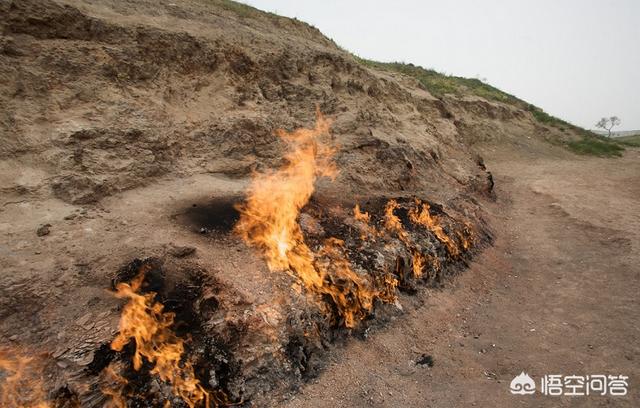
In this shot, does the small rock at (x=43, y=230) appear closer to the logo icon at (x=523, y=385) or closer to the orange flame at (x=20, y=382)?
the orange flame at (x=20, y=382)

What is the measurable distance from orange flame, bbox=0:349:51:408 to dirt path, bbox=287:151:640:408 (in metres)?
3.40

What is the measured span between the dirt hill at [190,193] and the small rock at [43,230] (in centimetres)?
2

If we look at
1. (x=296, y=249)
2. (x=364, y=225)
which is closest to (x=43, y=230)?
(x=296, y=249)

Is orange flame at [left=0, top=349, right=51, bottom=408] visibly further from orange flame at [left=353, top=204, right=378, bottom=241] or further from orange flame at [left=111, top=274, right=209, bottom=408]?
orange flame at [left=353, top=204, right=378, bottom=241]

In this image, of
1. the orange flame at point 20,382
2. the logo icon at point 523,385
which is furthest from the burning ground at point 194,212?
the logo icon at point 523,385

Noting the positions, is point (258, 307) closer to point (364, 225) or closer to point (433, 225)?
point (364, 225)

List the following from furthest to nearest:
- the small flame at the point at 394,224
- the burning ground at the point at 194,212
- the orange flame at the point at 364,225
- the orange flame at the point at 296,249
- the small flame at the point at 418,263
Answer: the small flame at the point at 394,224 → the small flame at the point at 418,263 → the orange flame at the point at 364,225 → the orange flame at the point at 296,249 → the burning ground at the point at 194,212

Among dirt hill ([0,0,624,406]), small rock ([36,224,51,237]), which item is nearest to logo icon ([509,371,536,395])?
dirt hill ([0,0,624,406])

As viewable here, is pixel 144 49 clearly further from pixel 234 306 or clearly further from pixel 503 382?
pixel 503 382

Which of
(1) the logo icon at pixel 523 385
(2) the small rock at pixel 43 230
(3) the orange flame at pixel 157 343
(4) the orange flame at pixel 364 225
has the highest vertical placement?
(4) the orange flame at pixel 364 225

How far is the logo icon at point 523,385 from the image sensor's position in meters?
6.41

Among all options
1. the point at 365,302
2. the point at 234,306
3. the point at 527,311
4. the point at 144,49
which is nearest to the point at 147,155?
the point at 144,49

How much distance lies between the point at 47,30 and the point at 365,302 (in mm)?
9985

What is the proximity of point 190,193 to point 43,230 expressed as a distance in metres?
2.96
